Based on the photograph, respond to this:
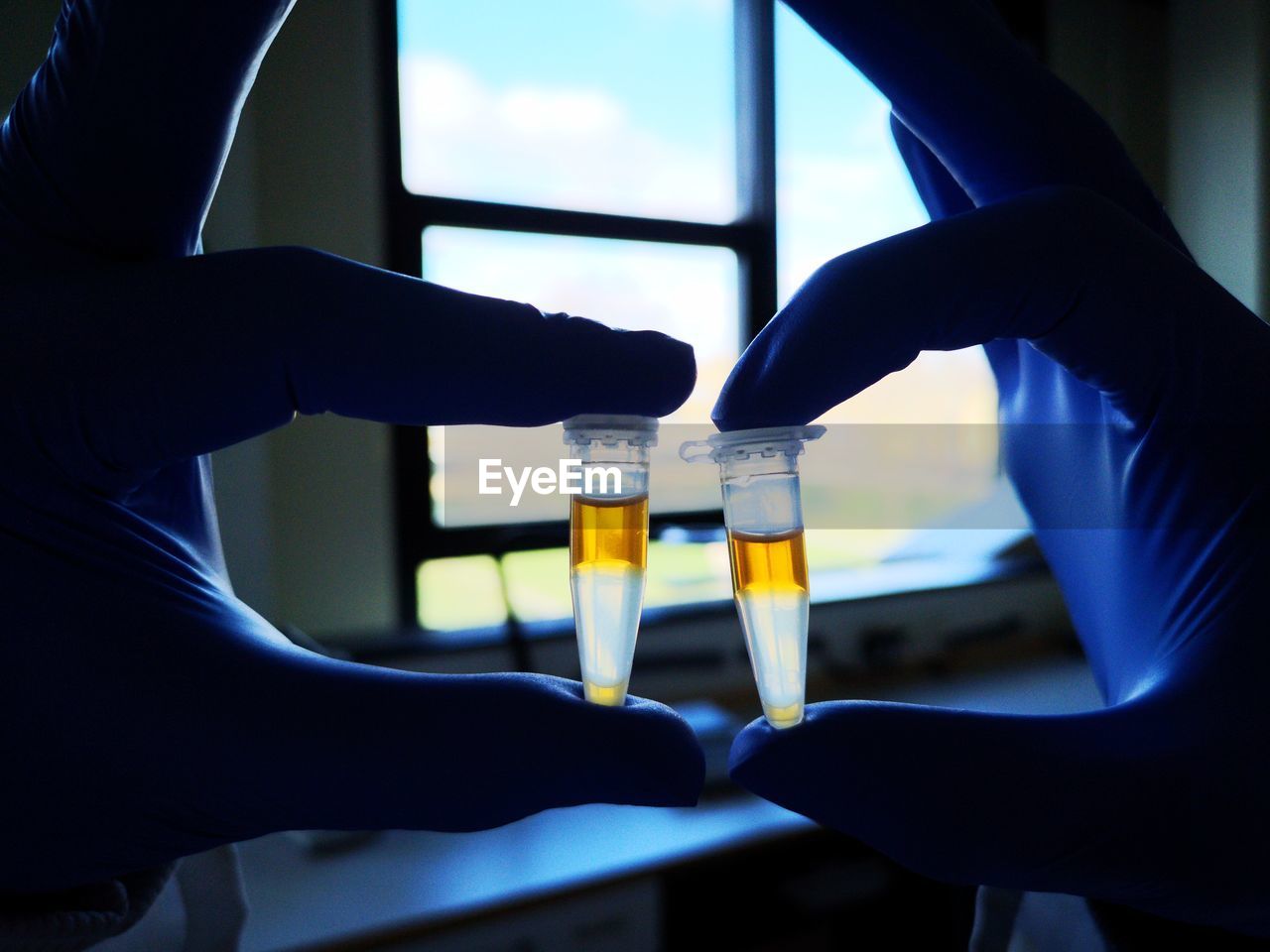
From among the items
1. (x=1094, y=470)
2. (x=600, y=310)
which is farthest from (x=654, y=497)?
(x=1094, y=470)

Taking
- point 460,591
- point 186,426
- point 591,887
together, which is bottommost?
point 591,887

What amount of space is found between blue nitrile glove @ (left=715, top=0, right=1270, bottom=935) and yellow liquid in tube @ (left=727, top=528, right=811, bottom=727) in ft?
0.11

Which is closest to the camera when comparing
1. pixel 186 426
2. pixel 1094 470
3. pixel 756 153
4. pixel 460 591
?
pixel 186 426

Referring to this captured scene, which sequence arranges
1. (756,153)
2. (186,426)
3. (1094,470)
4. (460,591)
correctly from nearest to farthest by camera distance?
(186,426)
(1094,470)
(460,591)
(756,153)

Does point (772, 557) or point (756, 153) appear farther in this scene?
point (756, 153)

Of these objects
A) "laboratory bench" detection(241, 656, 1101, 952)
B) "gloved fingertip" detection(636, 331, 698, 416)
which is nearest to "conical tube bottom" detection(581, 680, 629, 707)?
"gloved fingertip" detection(636, 331, 698, 416)

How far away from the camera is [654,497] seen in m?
2.13

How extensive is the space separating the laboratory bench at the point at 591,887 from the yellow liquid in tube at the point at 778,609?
851mm

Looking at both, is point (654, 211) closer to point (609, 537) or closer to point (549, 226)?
point (549, 226)

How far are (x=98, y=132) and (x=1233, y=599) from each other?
2.88ft

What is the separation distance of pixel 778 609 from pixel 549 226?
5.16 ft

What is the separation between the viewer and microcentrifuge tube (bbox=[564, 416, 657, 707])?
556 mm

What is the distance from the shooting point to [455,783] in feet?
1.71

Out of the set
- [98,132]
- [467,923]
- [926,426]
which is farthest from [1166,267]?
[926,426]
